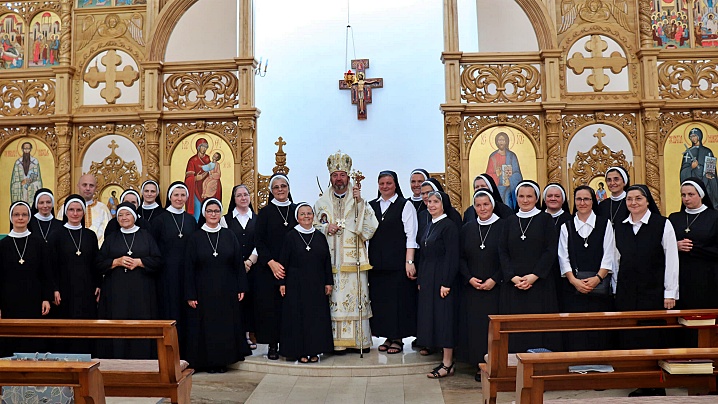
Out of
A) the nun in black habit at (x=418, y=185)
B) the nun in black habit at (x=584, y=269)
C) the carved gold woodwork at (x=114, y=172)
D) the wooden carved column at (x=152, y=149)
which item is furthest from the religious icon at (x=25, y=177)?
the nun in black habit at (x=584, y=269)

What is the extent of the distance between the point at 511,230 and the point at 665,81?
4489 millimetres

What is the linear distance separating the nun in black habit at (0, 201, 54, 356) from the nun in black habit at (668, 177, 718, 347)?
5274mm

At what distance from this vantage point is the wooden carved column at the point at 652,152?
27.8 feet

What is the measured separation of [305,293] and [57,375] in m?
3.40

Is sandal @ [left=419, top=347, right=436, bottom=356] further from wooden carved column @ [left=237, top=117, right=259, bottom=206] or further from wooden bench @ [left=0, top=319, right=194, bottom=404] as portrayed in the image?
wooden carved column @ [left=237, top=117, right=259, bottom=206]

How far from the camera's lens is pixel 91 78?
9.04 metres

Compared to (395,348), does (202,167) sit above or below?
above

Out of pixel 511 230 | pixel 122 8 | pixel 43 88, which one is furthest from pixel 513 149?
pixel 43 88

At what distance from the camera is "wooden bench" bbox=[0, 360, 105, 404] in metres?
2.86

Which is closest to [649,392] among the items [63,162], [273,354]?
[273,354]

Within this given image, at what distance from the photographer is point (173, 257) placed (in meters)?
6.36

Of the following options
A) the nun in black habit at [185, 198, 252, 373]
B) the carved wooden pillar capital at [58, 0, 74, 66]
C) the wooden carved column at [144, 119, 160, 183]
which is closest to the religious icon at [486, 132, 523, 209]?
the nun in black habit at [185, 198, 252, 373]

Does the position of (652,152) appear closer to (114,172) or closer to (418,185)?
(418,185)

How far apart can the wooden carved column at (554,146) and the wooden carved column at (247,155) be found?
3741 millimetres
